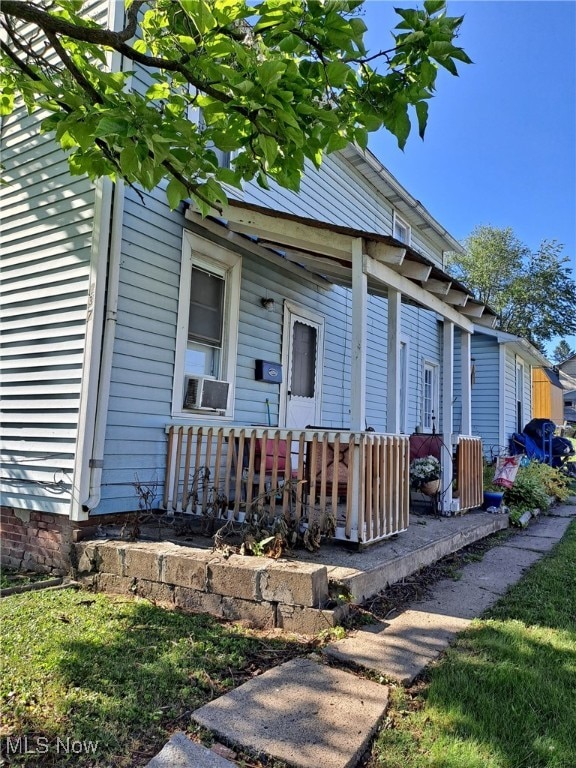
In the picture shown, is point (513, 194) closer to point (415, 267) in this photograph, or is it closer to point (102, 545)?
point (415, 267)

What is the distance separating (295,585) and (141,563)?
131cm

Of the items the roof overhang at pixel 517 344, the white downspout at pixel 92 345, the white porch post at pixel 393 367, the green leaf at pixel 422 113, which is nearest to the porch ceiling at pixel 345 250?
the white porch post at pixel 393 367

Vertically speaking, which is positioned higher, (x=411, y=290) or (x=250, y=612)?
(x=411, y=290)

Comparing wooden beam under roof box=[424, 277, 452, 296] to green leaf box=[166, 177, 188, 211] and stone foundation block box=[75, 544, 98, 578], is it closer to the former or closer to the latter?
green leaf box=[166, 177, 188, 211]

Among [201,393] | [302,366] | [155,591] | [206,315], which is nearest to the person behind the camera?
[155,591]

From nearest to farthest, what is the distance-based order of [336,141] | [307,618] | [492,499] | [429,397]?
[336,141]
[307,618]
[492,499]
[429,397]

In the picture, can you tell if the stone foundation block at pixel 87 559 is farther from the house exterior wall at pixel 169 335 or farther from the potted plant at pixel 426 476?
the potted plant at pixel 426 476

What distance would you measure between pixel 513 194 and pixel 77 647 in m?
23.6

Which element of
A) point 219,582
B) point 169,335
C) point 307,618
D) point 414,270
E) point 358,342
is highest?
point 414,270

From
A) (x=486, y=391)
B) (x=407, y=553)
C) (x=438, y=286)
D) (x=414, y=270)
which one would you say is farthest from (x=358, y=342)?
(x=486, y=391)

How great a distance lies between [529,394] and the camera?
16078mm

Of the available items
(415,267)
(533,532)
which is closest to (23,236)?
(415,267)

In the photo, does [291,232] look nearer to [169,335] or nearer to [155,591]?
[169,335]

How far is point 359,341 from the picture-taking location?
13.8 feet
